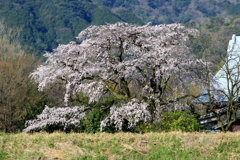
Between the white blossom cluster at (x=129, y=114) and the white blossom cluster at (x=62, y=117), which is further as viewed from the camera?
the white blossom cluster at (x=62, y=117)

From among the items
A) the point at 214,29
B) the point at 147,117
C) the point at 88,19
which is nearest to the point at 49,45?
the point at 88,19

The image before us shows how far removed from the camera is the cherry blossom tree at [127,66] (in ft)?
39.1

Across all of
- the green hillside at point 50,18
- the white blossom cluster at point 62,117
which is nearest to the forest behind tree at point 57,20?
the green hillside at point 50,18

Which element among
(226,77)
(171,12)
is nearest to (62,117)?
(226,77)

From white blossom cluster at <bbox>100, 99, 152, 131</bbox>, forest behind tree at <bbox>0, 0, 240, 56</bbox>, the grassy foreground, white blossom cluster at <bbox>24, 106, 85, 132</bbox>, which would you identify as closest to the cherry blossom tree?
white blossom cluster at <bbox>100, 99, 152, 131</bbox>

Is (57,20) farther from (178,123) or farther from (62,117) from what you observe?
(178,123)

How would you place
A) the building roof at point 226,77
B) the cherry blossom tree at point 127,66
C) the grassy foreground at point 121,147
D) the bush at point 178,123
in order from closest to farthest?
the grassy foreground at point 121,147 < the bush at point 178,123 < the cherry blossom tree at point 127,66 < the building roof at point 226,77

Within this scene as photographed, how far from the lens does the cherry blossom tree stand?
39.1 ft

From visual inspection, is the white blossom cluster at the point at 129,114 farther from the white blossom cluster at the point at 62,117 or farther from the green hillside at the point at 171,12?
the green hillside at the point at 171,12

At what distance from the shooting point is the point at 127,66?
1225cm

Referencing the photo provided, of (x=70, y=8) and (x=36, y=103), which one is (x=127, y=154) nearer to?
(x=36, y=103)

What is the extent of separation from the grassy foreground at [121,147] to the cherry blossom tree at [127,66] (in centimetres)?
426

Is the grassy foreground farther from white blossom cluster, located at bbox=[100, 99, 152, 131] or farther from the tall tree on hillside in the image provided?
the tall tree on hillside

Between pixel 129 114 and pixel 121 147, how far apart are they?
488cm
